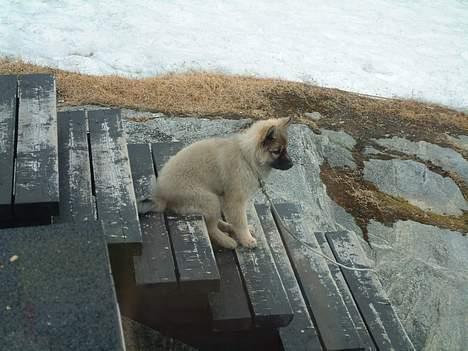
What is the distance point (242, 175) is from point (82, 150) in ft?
3.72

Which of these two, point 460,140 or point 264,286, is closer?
point 264,286

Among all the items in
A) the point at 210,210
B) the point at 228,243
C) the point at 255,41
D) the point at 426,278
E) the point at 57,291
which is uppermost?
the point at 57,291

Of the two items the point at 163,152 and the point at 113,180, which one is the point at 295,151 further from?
the point at 113,180

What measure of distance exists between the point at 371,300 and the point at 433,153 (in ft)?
13.6

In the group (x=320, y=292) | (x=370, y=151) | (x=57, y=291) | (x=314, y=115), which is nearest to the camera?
(x=57, y=291)

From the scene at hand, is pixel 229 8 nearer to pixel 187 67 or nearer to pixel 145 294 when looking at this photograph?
pixel 187 67

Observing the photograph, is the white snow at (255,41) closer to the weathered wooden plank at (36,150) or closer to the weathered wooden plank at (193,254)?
the weathered wooden plank at (36,150)

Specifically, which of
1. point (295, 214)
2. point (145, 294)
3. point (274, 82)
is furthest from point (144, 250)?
point (274, 82)

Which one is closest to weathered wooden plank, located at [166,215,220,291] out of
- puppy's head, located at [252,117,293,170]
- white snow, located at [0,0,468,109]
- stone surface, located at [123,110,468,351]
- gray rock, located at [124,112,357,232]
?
puppy's head, located at [252,117,293,170]

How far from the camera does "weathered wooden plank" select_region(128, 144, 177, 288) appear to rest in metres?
3.63

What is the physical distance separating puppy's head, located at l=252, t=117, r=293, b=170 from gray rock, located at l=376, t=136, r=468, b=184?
3828 millimetres

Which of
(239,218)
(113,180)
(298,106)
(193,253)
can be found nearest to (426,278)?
(239,218)

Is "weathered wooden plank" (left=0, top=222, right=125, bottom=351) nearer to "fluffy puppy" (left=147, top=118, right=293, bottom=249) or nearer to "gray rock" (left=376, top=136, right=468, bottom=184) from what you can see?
"fluffy puppy" (left=147, top=118, right=293, bottom=249)

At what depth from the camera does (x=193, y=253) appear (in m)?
3.84
